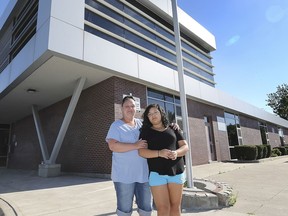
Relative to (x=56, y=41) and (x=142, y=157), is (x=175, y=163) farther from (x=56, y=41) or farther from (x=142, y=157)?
(x=56, y=41)

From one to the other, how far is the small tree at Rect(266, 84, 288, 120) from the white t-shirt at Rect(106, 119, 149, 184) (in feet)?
199

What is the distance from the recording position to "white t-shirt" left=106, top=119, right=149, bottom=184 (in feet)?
8.62

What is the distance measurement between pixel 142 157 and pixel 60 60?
22.3 feet

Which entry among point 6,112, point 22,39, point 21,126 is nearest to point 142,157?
point 22,39

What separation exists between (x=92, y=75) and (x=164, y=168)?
8.04 metres

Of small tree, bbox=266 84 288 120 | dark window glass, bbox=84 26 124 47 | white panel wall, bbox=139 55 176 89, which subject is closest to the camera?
dark window glass, bbox=84 26 124 47

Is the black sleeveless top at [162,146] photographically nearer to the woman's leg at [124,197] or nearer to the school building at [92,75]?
the woman's leg at [124,197]

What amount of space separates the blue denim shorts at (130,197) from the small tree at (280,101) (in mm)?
60569

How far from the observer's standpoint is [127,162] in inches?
105

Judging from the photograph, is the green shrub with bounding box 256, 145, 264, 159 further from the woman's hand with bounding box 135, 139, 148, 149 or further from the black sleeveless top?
the woman's hand with bounding box 135, 139, 148, 149

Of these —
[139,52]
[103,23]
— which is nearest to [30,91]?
[103,23]

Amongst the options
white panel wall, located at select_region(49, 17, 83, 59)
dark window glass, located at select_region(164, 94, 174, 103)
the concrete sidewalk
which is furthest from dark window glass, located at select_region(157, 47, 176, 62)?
the concrete sidewalk

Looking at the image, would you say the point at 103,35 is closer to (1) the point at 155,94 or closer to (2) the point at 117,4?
(2) the point at 117,4

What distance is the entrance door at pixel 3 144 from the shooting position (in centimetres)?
2114
